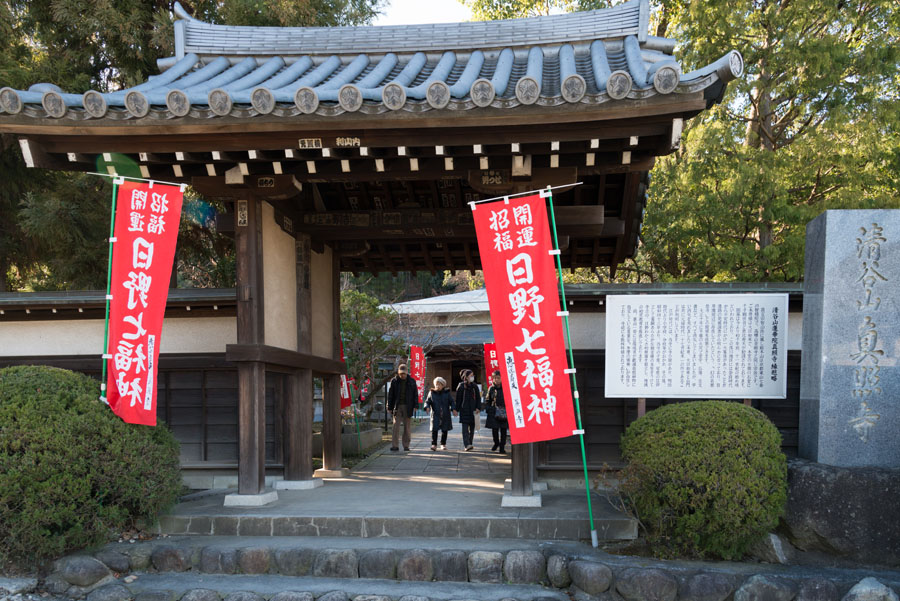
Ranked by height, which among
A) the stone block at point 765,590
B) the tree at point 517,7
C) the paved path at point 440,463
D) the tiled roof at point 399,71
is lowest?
the paved path at point 440,463

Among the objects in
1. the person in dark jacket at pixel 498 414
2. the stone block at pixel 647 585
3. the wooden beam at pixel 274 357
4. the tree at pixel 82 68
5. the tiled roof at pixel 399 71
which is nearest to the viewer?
the stone block at pixel 647 585

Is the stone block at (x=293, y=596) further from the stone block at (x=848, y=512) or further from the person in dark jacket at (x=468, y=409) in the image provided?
the person in dark jacket at (x=468, y=409)

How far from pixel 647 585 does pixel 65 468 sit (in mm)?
5041

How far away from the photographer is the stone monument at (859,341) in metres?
6.19

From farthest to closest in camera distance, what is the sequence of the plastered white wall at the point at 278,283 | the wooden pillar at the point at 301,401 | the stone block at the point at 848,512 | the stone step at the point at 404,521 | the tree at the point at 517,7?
the tree at the point at 517,7 < the wooden pillar at the point at 301,401 < the plastered white wall at the point at 278,283 < the stone step at the point at 404,521 < the stone block at the point at 848,512

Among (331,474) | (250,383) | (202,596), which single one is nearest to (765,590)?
(202,596)

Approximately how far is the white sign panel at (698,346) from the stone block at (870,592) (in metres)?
2.08

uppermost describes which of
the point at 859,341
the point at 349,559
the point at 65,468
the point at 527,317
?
the point at 527,317

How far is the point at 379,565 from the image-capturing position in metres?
5.93

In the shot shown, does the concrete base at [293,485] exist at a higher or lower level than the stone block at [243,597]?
lower

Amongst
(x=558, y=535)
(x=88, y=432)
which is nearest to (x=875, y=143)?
(x=558, y=535)

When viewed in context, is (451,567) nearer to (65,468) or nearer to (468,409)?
(65,468)

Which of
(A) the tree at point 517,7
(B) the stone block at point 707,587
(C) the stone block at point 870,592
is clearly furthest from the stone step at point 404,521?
(A) the tree at point 517,7

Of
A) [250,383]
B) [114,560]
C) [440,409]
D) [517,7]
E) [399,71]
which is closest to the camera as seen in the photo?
[114,560]
